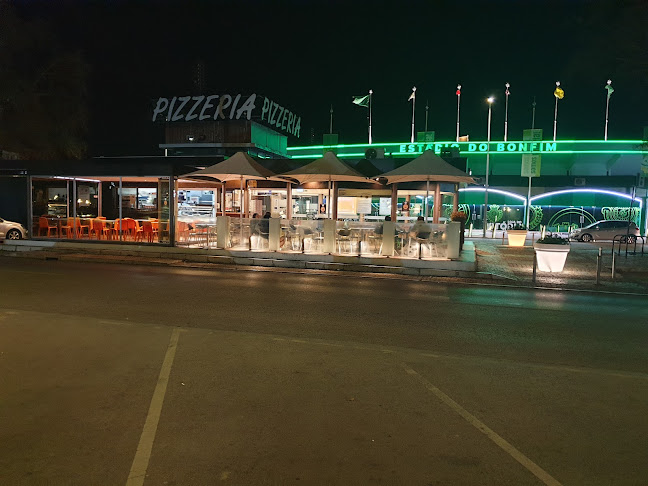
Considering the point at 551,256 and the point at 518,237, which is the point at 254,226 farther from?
the point at 518,237

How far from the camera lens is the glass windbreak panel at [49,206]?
2156 cm

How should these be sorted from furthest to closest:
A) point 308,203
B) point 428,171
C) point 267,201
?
1. point 308,203
2. point 267,201
3. point 428,171

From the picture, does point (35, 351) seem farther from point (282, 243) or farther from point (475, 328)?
point (282, 243)

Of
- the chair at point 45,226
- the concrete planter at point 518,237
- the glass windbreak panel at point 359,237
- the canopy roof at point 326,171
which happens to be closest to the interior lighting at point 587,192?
the concrete planter at point 518,237

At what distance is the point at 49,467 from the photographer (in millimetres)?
3533

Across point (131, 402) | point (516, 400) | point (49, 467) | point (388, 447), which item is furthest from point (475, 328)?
point (49, 467)

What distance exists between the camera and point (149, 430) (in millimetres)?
4145

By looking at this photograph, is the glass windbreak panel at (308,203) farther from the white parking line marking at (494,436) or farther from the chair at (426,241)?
the white parking line marking at (494,436)

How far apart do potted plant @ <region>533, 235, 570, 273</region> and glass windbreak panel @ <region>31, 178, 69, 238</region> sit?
19129mm

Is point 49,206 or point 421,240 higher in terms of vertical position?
point 49,206

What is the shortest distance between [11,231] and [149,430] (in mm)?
22114

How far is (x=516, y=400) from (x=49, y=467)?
4.19 meters

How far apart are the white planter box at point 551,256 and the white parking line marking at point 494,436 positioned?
1151cm

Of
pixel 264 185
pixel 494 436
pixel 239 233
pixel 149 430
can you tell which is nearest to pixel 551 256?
pixel 239 233
